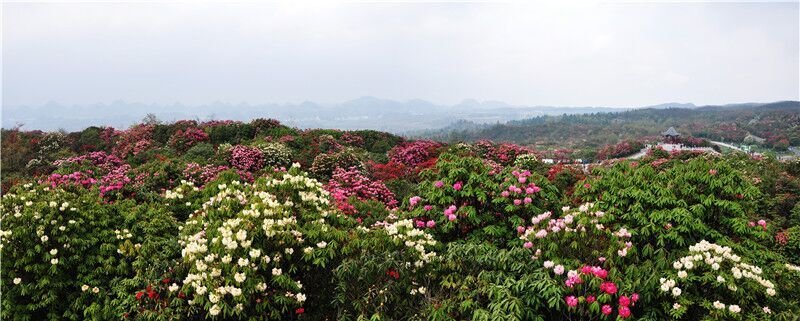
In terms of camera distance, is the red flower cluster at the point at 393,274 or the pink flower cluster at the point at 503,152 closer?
the red flower cluster at the point at 393,274

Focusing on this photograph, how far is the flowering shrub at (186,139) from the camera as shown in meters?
23.7

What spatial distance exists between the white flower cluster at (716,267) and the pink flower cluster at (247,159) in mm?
14897

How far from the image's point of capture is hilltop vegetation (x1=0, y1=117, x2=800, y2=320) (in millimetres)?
5527

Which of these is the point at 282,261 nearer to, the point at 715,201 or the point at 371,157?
the point at 715,201

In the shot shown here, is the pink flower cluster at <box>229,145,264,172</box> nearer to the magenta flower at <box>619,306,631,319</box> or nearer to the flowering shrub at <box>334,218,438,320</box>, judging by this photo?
the flowering shrub at <box>334,218,438,320</box>

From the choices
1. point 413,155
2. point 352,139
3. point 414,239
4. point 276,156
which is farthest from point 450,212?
point 352,139

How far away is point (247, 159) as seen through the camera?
59.0 ft

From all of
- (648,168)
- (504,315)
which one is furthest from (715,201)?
(504,315)

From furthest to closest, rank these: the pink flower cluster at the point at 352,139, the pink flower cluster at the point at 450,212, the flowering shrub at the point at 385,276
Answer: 1. the pink flower cluster at the point at 352,139
2. the pink flower cluster at the point at 450,212
3. the flowering shrub at the point at 385,276

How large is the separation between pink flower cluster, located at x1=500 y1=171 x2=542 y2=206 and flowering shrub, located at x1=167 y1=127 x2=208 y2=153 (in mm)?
19793

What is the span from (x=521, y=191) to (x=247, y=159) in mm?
12656

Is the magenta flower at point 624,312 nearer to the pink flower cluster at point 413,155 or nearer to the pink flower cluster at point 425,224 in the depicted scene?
the pink flower cluster at point 425,224

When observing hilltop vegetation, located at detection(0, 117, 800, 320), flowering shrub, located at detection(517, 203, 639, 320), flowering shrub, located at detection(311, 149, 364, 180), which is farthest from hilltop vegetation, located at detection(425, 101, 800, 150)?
flowering shrub, located at detection(517, 203, 639, 320)

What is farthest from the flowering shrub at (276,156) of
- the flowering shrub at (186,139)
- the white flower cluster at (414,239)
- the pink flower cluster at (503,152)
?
the white flower cluster at (414,239)
